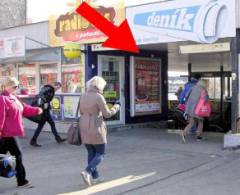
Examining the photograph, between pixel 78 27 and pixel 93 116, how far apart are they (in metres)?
7.16

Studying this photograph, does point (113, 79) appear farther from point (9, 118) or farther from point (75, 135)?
point (9, 118)

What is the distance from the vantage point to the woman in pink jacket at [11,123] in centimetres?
749

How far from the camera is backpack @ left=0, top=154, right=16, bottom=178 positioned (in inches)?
291

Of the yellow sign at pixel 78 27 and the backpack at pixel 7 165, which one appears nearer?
the backpack at pixel 7 165

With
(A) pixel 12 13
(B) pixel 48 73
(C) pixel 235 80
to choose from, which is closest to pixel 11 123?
(C) pixel 235 80

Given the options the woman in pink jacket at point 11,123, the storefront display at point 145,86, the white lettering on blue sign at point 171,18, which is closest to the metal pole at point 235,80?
the white lettering on blue sign at point 171,18

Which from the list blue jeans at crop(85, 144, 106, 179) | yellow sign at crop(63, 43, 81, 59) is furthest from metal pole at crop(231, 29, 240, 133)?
yellow sign at crop(63, 43, 81, 59)

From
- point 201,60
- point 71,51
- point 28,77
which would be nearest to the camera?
point 71,51

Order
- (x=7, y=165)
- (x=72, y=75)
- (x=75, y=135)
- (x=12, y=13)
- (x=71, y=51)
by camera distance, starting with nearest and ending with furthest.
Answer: (x=7, y=165) → (x=75, y=135) → (x=71, y=51) → (x=72, y=75) → (x=12, y=13)

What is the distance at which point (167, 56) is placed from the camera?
17125mm

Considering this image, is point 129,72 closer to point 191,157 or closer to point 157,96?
point 157,96

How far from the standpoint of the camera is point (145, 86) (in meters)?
16.2

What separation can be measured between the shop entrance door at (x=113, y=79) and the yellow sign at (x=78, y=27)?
0.96m

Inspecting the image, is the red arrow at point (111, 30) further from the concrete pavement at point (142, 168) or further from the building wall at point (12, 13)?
the building wall at point (12, 13)
